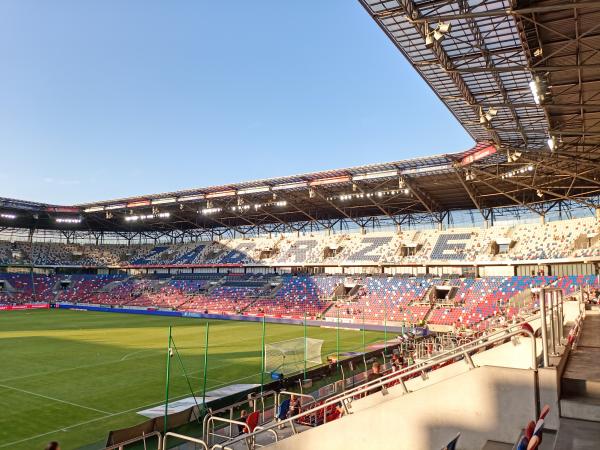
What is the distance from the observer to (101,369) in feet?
87.4

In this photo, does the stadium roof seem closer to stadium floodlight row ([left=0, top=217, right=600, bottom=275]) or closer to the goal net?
stadium floodlight row ([left=0, top=217, right=600, bottom=275])

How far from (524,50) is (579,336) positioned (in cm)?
1266

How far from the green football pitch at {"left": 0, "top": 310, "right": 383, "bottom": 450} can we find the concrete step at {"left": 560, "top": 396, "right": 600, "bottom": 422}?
13.4 m

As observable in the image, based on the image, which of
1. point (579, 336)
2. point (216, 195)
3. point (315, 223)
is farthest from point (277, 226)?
point (579, 336)

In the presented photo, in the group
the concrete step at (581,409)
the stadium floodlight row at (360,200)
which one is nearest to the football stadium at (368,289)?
the concrete step at (581,409)

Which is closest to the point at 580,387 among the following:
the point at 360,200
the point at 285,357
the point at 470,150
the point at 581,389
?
the point at 581,389

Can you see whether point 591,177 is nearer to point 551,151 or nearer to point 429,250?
point 551,151

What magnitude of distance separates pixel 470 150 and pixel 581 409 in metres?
34.5

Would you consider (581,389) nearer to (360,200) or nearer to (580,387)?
(580,387)

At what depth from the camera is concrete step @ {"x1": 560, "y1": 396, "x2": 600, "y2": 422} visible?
6227 millimetres

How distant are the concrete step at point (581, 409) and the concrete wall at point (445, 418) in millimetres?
483

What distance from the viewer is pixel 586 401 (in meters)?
6.42

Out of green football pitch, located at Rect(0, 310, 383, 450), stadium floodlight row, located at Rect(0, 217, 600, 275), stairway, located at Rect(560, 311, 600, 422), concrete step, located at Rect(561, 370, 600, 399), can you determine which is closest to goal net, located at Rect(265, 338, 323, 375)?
green football pitch, located at Rect(0, 310, 383, 450)

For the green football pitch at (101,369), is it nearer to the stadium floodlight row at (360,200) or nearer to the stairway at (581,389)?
the stairway at (581,389)
